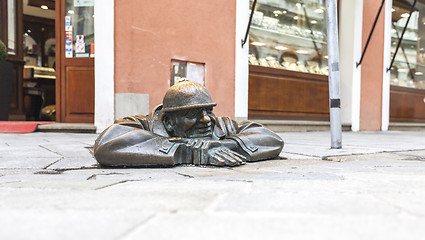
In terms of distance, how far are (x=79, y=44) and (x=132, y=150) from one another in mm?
4046

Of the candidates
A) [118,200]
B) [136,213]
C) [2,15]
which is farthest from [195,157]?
[2,15]

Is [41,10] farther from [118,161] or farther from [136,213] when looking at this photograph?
[136,213]

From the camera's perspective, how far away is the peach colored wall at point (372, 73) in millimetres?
7600

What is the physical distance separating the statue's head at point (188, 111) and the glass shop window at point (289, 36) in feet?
14.1

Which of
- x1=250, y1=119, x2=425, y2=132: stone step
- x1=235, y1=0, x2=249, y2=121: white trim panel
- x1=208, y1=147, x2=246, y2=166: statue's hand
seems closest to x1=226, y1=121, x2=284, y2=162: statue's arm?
x1=208, y1=147, x2=246, y2=166: statue's hand

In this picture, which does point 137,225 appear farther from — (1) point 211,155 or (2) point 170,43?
(2) point 170,43

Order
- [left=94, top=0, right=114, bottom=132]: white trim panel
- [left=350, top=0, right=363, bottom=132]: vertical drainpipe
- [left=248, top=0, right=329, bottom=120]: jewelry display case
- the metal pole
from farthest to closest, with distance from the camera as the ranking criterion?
[left=350, top=0, right=363, bottom=132]: vertical drainpipe, [left=248, top=0, right=329, bottom=120]: jewelry display case, [left=94, top=0, right=114, bottom=132]: white trim panel, the metal pole

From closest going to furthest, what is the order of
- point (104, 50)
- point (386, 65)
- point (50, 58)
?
point (104, 50)
point (386, 65)
point (50, 58)

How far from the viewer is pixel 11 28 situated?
759 centimetres

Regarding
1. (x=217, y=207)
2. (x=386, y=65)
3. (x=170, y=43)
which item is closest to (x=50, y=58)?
(x=170, y=43)

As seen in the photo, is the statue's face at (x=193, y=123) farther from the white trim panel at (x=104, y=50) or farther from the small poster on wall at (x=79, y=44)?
the small poster on wall at (x=79, y=44)

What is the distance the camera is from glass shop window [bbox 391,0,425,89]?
9.00m

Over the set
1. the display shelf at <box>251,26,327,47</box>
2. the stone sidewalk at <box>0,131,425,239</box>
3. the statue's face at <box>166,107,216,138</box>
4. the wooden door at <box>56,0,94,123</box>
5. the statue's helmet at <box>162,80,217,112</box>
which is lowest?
the stone sidewalk at <box>0,131,425,239</box>

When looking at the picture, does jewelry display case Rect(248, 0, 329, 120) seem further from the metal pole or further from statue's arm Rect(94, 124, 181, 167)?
statue's arm Rect(94, 124, 181, 167)
